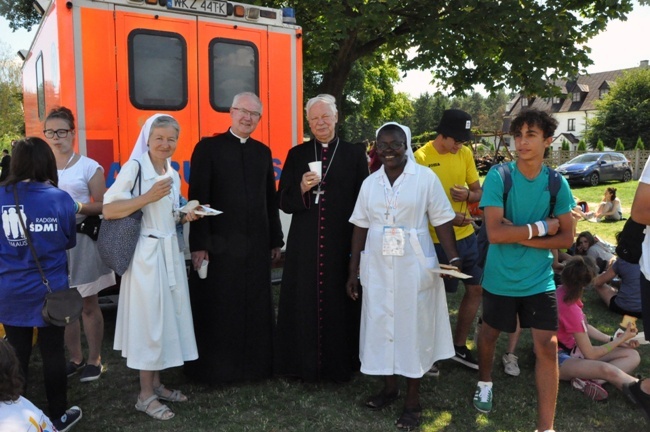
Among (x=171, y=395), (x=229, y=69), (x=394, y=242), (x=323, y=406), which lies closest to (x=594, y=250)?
(x=394, y=242)

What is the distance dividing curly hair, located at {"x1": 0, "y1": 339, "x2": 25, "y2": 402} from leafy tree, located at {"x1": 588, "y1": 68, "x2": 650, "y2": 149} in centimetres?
4739

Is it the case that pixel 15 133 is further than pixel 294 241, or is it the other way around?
pixel 15 133

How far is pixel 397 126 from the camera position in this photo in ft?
12.0

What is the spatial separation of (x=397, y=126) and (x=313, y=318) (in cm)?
155

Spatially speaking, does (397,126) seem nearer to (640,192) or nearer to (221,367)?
(640,192)

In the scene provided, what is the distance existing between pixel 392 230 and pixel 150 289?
1596 millimetres

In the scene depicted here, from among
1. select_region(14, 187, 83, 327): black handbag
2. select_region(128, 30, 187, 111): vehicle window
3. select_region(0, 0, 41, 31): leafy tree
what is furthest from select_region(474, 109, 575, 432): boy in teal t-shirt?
select_region(0, 0, 41, 31): leafy tree

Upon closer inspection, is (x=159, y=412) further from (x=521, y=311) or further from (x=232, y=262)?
(x=521, y=311)

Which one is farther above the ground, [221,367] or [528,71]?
[528,71]

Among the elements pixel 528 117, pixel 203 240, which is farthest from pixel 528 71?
pixel 203 240

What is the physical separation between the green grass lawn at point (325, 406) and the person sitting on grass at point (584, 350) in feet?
0.40

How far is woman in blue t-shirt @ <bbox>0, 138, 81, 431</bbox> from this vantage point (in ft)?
10.3

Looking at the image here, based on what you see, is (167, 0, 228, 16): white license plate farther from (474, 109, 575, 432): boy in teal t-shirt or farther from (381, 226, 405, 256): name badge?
(474, 109, 575, 432): boy in teal t-shirt

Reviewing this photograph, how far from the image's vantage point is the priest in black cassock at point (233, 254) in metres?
4.06
